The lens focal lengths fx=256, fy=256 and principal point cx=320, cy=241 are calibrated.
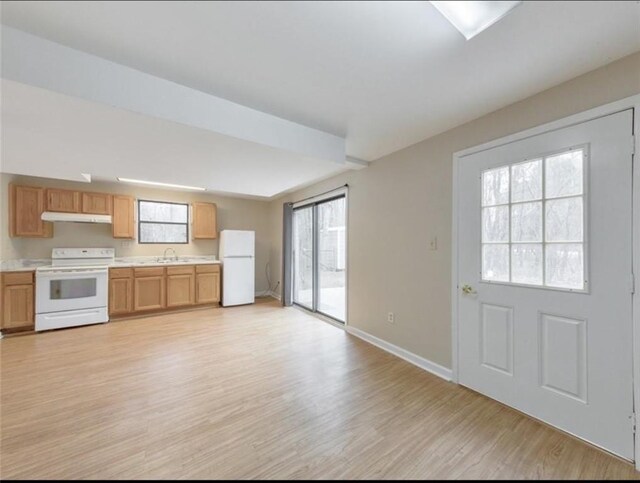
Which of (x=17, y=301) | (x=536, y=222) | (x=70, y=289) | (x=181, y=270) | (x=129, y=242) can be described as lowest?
(x=17, y=301)

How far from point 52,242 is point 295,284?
407cm

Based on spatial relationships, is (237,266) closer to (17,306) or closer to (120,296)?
(120,296)

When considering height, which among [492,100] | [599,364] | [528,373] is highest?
[492,100]

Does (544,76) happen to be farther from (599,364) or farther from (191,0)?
(191,0)

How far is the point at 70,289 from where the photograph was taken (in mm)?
3678

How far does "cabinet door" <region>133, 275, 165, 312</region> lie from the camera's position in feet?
14.0

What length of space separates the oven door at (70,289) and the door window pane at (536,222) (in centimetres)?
506

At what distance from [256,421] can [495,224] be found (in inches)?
92.2

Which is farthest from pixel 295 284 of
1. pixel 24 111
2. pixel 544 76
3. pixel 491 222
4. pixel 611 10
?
pixel 611 10

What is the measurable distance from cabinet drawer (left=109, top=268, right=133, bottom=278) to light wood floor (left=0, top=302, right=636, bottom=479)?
4.24 ft

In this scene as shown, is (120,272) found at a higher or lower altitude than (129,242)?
lower

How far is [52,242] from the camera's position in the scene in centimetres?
408

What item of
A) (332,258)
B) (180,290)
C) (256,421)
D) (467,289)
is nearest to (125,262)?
(180,290)

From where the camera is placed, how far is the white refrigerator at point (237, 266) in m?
5.08
